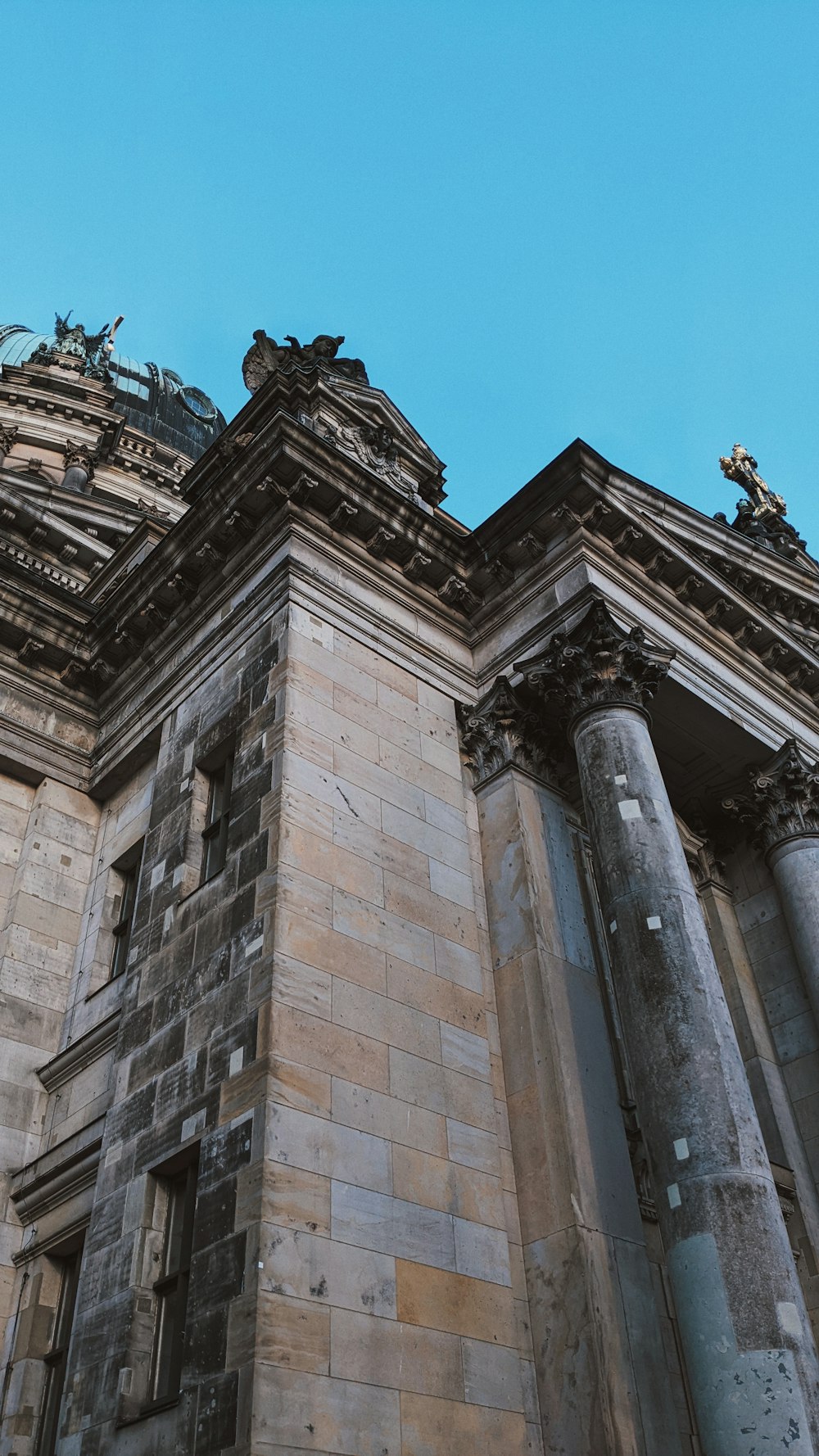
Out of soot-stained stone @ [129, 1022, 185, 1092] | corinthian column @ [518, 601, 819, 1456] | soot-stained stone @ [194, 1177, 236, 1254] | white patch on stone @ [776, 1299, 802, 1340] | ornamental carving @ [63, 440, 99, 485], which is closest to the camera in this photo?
corinthian column @ [518, 601, 819, 1456]

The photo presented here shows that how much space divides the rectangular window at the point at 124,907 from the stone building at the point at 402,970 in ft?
0.25

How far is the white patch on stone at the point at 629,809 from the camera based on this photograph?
13.8 meters

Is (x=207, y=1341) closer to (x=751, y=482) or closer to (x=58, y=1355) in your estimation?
(x=58, y=1355)

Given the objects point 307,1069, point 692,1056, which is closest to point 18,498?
point 307,1069

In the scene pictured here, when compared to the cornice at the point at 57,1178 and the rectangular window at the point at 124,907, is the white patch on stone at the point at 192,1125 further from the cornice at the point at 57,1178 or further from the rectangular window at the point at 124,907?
the rectangular window at the point at 124,907

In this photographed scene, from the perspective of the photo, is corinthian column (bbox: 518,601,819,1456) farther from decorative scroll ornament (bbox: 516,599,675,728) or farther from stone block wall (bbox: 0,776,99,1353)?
stone block wall (bbox: 0,776,99,1353)

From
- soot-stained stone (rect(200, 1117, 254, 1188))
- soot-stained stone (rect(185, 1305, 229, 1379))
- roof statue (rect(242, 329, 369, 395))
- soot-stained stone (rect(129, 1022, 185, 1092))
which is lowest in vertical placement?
soot-stained stone (rect(185, 1305, 229, 1379))

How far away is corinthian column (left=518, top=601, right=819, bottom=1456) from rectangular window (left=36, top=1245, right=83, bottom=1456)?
643cm

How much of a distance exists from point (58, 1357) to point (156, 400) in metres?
50.1

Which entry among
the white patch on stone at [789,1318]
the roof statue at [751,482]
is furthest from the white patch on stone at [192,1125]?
the roof statue at [751,482]

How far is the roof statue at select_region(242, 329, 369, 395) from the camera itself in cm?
2153

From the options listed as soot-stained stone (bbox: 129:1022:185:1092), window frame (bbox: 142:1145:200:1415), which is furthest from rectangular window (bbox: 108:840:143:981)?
window frame (bbox: 142:1145:200:1415)

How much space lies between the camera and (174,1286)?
37.1ft

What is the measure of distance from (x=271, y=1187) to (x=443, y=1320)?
7.48ft
